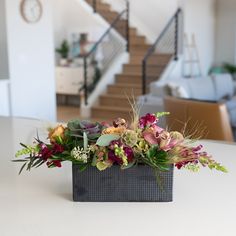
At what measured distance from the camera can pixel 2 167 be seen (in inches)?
61.0

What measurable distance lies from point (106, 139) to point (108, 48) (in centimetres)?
820

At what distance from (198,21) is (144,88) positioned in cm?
214

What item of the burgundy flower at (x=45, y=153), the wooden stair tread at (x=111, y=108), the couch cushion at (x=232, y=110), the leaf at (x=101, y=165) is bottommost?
the wooden stair tread at (x=111, y=108)

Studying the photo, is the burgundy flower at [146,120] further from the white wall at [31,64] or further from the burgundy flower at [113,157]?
the white wall at [31,64]

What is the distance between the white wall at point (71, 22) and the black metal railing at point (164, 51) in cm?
148

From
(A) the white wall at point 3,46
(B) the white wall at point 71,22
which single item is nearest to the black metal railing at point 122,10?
(B) the white wall at point 71,22

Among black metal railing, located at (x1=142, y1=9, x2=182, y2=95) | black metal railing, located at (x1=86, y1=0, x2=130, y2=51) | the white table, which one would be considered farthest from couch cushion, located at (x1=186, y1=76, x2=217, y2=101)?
the white table

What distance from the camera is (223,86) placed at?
25.4 ft

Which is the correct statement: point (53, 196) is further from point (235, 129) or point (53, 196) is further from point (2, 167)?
point (235, 129)

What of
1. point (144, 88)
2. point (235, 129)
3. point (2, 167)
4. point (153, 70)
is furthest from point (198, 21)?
point (2, 167)

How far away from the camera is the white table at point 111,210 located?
1011 millimetres

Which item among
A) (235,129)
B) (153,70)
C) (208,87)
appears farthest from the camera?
(153,70)

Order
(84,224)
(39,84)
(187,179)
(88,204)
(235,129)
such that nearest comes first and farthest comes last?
(84,224) < (88,204) < (187,179) < (235,129) < (39,84)

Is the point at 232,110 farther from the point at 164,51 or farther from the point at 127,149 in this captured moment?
the point at 127,149
